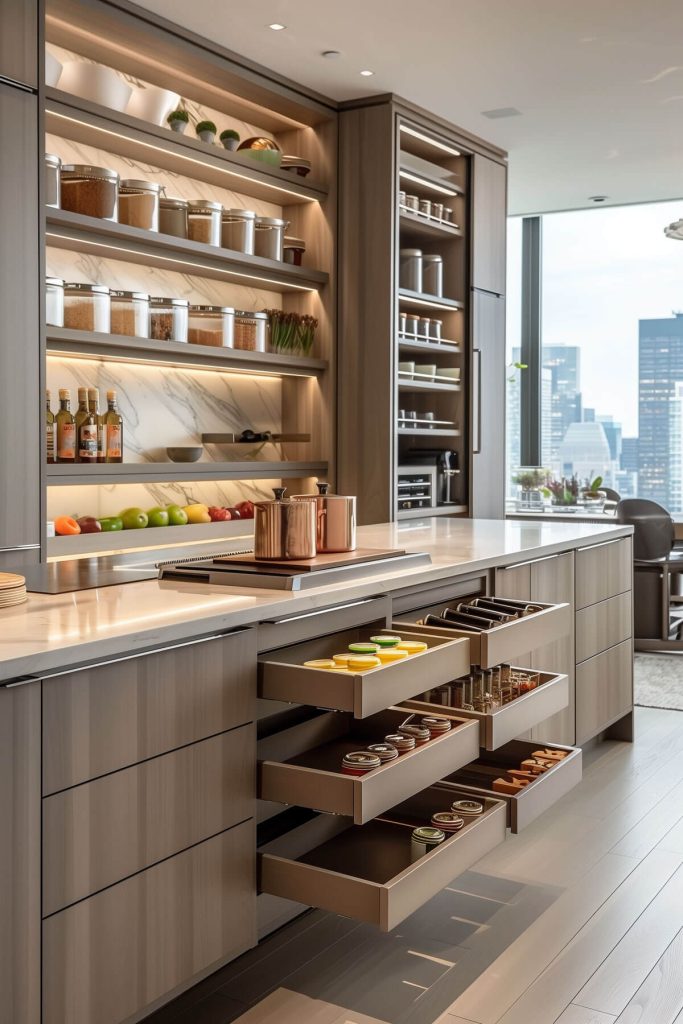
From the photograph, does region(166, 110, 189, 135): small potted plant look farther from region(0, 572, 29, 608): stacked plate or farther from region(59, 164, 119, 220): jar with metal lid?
region(0, 572, 29, 608): stacked plate

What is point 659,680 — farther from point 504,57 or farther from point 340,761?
point 340,761

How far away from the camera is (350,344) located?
5098 mm

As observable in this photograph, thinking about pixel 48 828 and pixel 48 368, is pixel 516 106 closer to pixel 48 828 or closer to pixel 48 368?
pixel 48 368

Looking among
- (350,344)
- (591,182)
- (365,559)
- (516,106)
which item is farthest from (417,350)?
(365,559)

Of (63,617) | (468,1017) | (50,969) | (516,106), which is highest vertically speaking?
(516,106)

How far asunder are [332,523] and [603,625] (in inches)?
64.0

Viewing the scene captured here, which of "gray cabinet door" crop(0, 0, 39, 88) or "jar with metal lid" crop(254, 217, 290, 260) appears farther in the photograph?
"jar with metal lid" crop(254, 217, 290, 260)

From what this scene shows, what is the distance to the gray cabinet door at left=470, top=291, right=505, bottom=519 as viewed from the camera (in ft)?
18.8

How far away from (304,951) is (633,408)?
19.9 feet

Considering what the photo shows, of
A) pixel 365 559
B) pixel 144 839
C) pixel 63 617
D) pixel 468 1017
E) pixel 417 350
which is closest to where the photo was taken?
pixel 144 839

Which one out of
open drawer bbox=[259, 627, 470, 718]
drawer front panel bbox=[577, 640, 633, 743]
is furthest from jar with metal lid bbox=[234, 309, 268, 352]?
open drawer bbox=[259, 627, 470, 718]

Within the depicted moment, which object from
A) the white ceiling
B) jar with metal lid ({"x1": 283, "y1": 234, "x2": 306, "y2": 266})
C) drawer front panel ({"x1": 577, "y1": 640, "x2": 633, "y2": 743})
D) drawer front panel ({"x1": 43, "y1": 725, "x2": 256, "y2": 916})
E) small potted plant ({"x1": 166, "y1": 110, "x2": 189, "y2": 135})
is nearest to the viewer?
drawer front panel ({"x1": 43, "y1": 725, "x2": 256, "y2": 916})

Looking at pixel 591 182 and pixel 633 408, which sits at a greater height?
pixel 591 182

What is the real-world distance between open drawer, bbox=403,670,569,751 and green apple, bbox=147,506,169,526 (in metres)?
1.96
